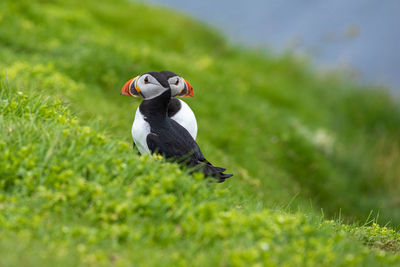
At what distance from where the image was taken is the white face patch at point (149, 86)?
4389mm

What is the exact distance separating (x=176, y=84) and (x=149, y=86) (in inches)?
10.9

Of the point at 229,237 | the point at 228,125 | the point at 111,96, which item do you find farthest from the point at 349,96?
the point at 229,237

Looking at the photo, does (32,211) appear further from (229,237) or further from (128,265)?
(229,237)

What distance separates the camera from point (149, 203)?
3.62 meters

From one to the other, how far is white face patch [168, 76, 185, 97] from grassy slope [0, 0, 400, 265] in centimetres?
74

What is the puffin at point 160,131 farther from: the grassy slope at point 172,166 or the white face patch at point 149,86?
the grassy slope at point 172,166

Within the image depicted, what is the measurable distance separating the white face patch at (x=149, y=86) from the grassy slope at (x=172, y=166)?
529 millimetres

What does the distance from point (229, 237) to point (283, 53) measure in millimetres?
13192

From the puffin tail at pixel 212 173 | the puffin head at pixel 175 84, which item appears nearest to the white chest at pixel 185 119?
the puffin head at pixel 175 84

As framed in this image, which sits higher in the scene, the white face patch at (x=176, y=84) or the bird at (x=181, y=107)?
the white face patch at (x=176, y=84)

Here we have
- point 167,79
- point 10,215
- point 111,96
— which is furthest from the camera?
point 111,96

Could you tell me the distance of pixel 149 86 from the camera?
Answer: 441 centimetres

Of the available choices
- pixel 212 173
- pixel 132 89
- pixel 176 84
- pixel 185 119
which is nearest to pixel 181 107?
pixel 185 119

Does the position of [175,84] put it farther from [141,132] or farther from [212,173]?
[212,173]
